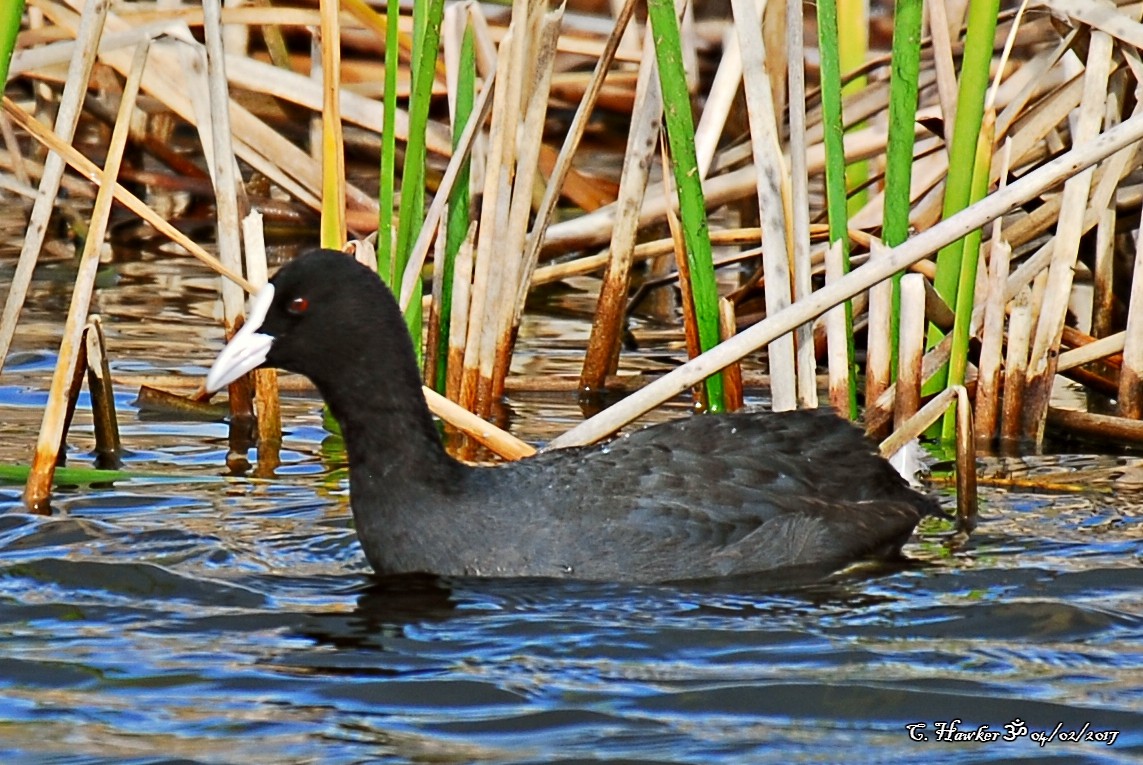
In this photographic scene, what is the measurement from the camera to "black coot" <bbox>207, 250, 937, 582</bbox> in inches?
174

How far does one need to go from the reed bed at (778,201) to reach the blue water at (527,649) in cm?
43

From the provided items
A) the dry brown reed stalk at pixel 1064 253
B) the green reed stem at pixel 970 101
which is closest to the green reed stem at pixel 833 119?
the green reed stem at pixel 970 101

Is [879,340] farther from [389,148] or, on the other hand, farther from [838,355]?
[389,148]

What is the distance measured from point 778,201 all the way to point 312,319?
51.1 inches

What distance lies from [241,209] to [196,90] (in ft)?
1.37

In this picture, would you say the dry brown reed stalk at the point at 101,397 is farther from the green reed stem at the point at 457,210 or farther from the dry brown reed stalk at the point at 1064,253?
the dry brown reed stalk at the point at 1064,253

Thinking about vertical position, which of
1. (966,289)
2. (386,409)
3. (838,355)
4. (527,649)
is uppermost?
(966,289)

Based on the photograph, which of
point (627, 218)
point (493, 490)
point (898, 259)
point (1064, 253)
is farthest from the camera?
point (627, 218)

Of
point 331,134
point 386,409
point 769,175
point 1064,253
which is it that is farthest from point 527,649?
point 1064,253

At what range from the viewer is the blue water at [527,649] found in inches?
136

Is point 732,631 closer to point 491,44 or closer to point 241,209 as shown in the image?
point 241,209

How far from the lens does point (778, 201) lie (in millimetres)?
4965

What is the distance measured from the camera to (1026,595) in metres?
4.31

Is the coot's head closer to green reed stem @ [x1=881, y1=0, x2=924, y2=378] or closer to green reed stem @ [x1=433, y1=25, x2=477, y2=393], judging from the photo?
green reed stem @ [x1=433, y1=25, x2=477, y2=393]
